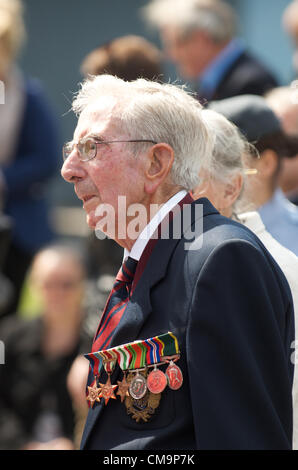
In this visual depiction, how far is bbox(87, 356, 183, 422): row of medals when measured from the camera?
1964 mm

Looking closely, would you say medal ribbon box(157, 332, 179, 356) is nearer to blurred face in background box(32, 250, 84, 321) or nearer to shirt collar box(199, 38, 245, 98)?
blurred face in background box(32, 250, 84, 321)

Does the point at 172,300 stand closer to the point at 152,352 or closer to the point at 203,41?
A: the point at 152,352

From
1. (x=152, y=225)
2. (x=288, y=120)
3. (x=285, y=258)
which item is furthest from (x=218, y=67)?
(x=152, y=225)

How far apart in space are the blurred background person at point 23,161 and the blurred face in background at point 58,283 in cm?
18

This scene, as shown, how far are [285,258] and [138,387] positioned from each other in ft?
2.52

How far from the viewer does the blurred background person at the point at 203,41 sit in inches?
187

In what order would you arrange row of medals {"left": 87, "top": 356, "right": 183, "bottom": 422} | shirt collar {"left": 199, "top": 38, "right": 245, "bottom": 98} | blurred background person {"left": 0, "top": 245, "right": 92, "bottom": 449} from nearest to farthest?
row of medals {"left": 87, "top": 356, "right": 183, "bottom": 422}
blurred background person {"left": 0, "top": 245, "right": 92, "bottom": 449}
shirt collar {"left": 199, "top": 38, "right": 245, "bottom": 98}

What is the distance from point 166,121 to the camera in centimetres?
221

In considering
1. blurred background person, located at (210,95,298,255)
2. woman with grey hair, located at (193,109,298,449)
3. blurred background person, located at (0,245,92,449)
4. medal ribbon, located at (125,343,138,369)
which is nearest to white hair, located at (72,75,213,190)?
woman with grey hair, located at (193,109,298,449)

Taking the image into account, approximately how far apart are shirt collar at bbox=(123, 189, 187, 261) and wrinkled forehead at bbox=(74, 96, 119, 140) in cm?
27

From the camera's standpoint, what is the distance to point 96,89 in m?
2.37
